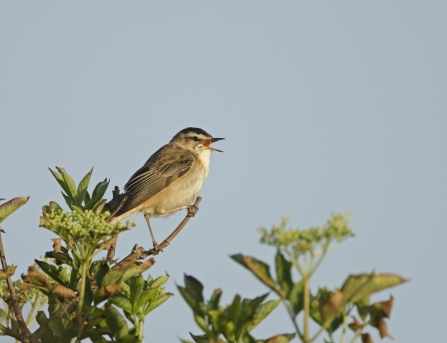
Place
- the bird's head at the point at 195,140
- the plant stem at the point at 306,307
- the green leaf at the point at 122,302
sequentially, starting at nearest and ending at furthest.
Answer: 1. the plant stem at the point at 306,307
2. the green leaf at the point at 122,302
3. the bird's head at the point at 195,140

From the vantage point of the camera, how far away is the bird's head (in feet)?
40.0

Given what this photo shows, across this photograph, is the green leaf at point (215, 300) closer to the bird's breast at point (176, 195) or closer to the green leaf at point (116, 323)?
the green leaf at point (116, 323)

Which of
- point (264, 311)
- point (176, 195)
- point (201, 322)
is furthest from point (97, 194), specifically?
point (176, 195)

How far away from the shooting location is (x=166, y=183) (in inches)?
426

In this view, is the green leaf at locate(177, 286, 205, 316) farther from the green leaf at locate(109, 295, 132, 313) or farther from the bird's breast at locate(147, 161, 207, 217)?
the bird's breast at locate(147, 161, 207, 217)

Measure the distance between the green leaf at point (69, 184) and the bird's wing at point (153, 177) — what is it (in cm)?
487

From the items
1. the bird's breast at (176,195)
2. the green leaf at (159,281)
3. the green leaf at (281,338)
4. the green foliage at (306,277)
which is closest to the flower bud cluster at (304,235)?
the green foliage at (306,277)

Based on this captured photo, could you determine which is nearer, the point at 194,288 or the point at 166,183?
the point at 194,288

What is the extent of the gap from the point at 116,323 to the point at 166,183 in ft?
25.5

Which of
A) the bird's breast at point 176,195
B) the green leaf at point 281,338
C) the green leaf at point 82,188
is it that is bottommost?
the green leaf at point 281,338

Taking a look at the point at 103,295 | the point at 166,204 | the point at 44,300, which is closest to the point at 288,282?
the point at 103,295

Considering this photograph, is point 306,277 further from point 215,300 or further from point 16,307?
point 16,307

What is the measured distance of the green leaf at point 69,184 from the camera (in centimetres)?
484

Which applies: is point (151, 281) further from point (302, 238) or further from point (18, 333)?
point (302, 238)
